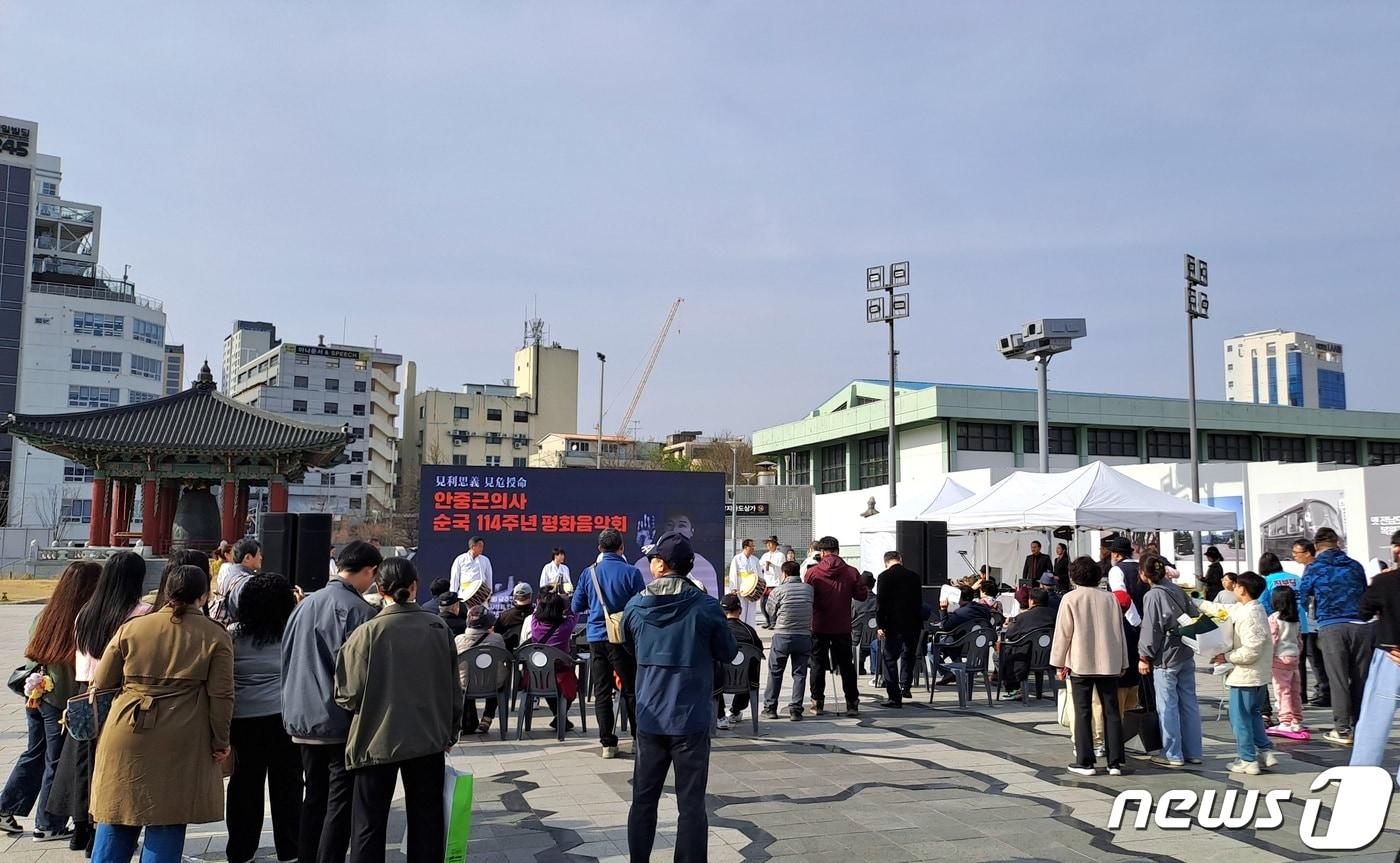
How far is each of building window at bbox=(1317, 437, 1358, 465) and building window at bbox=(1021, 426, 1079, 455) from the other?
13508mm

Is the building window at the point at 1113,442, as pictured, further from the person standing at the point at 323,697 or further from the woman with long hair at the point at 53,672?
the woman with long hair at the point at 53,672

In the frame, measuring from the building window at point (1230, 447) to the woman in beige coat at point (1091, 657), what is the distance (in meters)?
43.5

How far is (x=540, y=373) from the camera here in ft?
302

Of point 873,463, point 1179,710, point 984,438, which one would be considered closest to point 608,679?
point 1179,710

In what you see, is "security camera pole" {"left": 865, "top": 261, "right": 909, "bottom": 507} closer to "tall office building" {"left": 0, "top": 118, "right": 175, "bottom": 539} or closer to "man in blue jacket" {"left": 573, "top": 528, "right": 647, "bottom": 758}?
"man in blue jacket" {"left": 573, "top": 528, "right": 647, "bottom": 758}

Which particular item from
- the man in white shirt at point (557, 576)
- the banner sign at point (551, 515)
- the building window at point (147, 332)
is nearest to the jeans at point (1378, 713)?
the man in white shirt at point (557, 576)

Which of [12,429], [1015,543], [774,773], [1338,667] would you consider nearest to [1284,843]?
[774,773]

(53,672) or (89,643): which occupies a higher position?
(89,643)

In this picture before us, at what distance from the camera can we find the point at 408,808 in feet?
14.6

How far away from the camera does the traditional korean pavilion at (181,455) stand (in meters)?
25.0

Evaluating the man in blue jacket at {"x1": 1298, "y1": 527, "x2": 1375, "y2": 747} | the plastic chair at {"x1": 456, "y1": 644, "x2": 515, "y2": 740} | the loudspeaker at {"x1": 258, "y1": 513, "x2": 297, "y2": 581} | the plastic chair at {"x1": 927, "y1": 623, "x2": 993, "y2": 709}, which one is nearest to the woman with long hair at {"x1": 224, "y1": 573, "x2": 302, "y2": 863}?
the plastic chair at {"x1": 456, "y1": 644, "x2": 515, "y2": 740}

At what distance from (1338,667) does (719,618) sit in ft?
23.2

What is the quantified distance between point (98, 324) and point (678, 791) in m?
71.4

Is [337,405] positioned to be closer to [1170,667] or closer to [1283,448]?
[1283,448]
